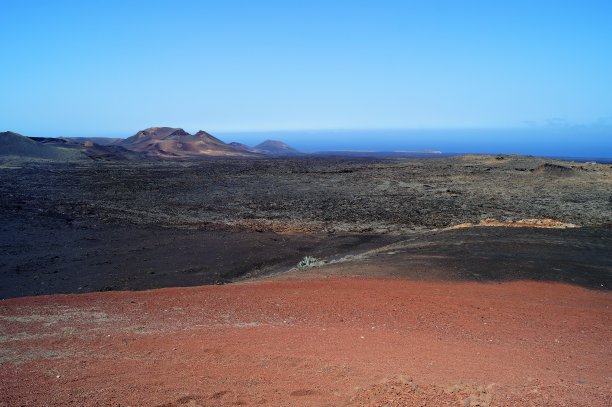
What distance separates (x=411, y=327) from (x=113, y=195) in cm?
2421

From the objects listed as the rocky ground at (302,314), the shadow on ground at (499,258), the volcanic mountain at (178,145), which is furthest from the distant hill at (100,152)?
the shadow on ground at (499,258)

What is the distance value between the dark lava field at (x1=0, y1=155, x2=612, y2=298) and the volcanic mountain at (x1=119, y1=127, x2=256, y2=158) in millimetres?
37186

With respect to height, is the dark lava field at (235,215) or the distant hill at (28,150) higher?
the distant hill at (28,150)

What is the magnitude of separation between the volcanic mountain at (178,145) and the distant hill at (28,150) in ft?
49.9

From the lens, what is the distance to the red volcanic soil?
447cm

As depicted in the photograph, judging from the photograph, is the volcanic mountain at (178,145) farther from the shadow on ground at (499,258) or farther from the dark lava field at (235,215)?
the shadow on ground at (499,258)

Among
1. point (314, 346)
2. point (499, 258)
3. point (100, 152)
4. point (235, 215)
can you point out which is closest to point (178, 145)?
point (100, 152)

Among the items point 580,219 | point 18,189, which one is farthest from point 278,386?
point 18,189

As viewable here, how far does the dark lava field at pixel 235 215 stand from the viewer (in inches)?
505

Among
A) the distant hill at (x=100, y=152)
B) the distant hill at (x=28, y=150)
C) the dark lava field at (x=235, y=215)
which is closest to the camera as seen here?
the dark lava field at (x=235, y=215)

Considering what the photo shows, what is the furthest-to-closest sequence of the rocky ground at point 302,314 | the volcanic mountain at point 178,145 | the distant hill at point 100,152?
the volcanic mountain at point 178,145 → the distant hill at point 100,152 → the rocky ground at point 302,314

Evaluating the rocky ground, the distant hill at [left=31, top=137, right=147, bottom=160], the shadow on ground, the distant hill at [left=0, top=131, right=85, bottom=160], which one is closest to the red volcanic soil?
the rocky ground

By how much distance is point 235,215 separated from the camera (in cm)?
2172

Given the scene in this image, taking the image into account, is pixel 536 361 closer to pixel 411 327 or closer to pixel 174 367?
pixel 411 327
